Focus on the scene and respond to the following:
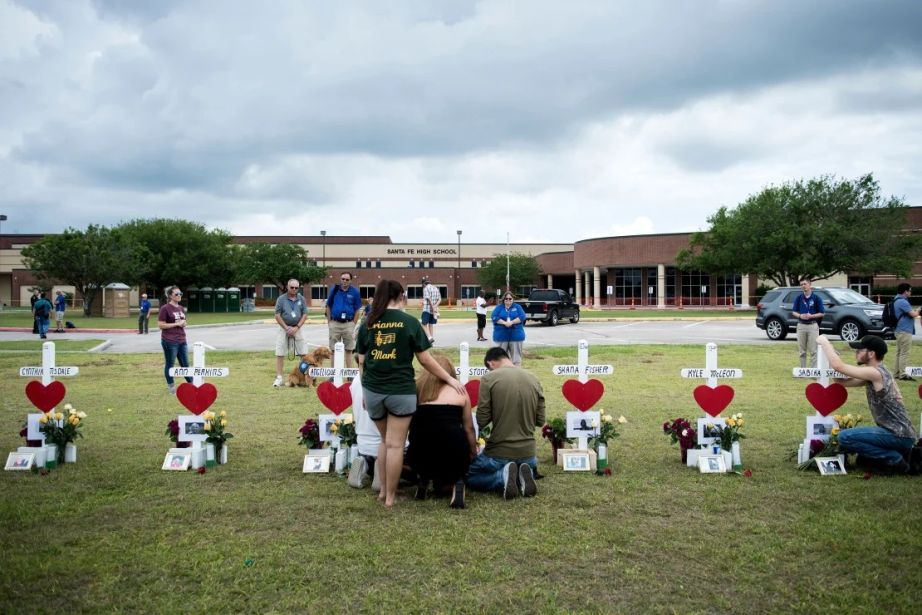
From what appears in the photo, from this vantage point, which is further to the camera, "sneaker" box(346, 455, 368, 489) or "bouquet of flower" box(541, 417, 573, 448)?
"bouquet of flower" box(541, 417, 573, 448)

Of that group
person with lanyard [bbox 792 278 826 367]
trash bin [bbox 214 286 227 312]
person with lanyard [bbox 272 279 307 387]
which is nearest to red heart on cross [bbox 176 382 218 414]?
person with lanyard [bbox 272 279 307 387]

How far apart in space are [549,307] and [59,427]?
27.4m

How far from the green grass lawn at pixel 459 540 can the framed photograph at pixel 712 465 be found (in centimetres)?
13

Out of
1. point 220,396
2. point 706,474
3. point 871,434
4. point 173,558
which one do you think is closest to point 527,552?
point 173,558

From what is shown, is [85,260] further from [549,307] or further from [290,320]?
[290,320]

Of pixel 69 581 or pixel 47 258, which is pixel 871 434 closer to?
pixel 69 581

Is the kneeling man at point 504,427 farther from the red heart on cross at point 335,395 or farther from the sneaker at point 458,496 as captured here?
the red heart on cross at point 335,395

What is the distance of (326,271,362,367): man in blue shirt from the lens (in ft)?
39.1

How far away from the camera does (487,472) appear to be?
610cm

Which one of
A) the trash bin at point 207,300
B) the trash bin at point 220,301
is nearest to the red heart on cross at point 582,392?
the trash bin at point 220,301

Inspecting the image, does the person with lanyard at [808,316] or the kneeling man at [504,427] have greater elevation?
the person with lanyard at [808,316]

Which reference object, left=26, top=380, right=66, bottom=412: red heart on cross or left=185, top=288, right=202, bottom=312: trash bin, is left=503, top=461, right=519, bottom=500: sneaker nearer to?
left=26, top=380, right=66, bottom=412: red heart on cross

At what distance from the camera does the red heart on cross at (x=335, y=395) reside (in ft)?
22.2

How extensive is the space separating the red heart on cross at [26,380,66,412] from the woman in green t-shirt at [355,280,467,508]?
3.50m
